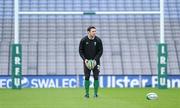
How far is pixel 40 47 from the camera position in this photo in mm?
26547

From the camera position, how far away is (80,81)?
22609 mm

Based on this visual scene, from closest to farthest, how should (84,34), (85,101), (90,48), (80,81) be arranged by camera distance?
1. (85,101)
2. (90,48)
3. (80,81)
4. (84,34)

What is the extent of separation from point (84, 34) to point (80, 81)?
544cm

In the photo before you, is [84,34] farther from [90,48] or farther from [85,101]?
[85,101]

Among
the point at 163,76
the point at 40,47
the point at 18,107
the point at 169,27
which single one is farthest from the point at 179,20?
the point at 18,107

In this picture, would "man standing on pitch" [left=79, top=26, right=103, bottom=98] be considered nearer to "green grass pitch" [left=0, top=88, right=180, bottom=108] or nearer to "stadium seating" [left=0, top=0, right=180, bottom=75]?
"green grass pitch" [left=0, top=88, right=180, bottom=108]

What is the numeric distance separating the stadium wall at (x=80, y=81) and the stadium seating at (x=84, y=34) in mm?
3019

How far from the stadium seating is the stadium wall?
3.02 metres

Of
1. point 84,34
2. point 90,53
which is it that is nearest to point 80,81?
point 84,34

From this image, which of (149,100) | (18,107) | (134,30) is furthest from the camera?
(134,30)

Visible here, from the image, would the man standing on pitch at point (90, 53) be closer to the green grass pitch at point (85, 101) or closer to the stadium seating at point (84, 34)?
the green grass pitch at point (85, 101)

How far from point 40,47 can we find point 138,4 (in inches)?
213

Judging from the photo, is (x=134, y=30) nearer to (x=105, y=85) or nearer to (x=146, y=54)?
(x=146, y=54)

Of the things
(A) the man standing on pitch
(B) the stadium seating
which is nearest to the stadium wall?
(B) the stadium seating
